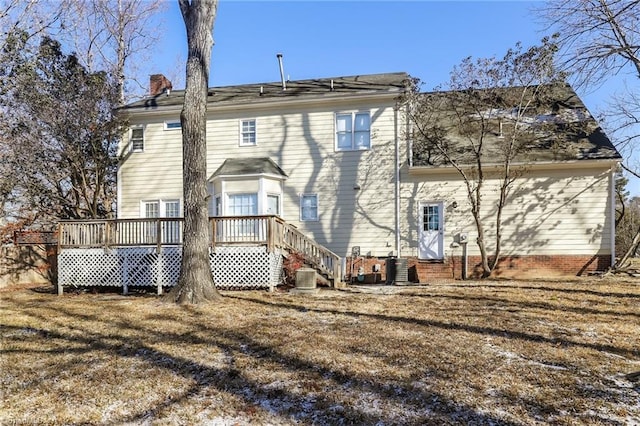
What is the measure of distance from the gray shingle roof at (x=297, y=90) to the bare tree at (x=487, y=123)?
1731 millimetres

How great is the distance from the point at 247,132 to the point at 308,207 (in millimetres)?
3477

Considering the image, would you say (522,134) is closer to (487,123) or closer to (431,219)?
(487,123)

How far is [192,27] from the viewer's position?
8.88 m

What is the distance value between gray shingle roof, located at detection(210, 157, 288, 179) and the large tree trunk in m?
4.56

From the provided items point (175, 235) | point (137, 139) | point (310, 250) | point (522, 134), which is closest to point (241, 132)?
point (137, 139)

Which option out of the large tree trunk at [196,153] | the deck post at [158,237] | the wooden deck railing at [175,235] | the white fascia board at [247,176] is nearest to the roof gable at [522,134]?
the white fascia board at [247,176]

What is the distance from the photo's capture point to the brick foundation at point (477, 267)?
12.7 m

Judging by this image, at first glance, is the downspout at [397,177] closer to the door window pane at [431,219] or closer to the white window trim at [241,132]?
the door window pane at [431,219]

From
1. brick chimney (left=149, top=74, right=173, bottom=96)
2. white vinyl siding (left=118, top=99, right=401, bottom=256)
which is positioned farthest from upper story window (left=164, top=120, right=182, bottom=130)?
brick chimney (left=149, top=74, right=173, bottom=96)

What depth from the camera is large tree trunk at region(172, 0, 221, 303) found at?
876 cm

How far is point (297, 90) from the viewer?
595 inches

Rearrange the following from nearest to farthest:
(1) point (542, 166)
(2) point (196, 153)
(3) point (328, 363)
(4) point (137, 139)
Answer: (3) point (328, 363) → (2) point (196, 153) → (1) point (542, 166) → (4) point (137, 139)

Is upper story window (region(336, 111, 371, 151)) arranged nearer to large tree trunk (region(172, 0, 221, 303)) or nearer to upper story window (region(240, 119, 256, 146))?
upper story window (region(240, 119, 256, 146))

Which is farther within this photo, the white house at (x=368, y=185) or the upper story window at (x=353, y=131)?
the upper story window at (x=353, y=131)
